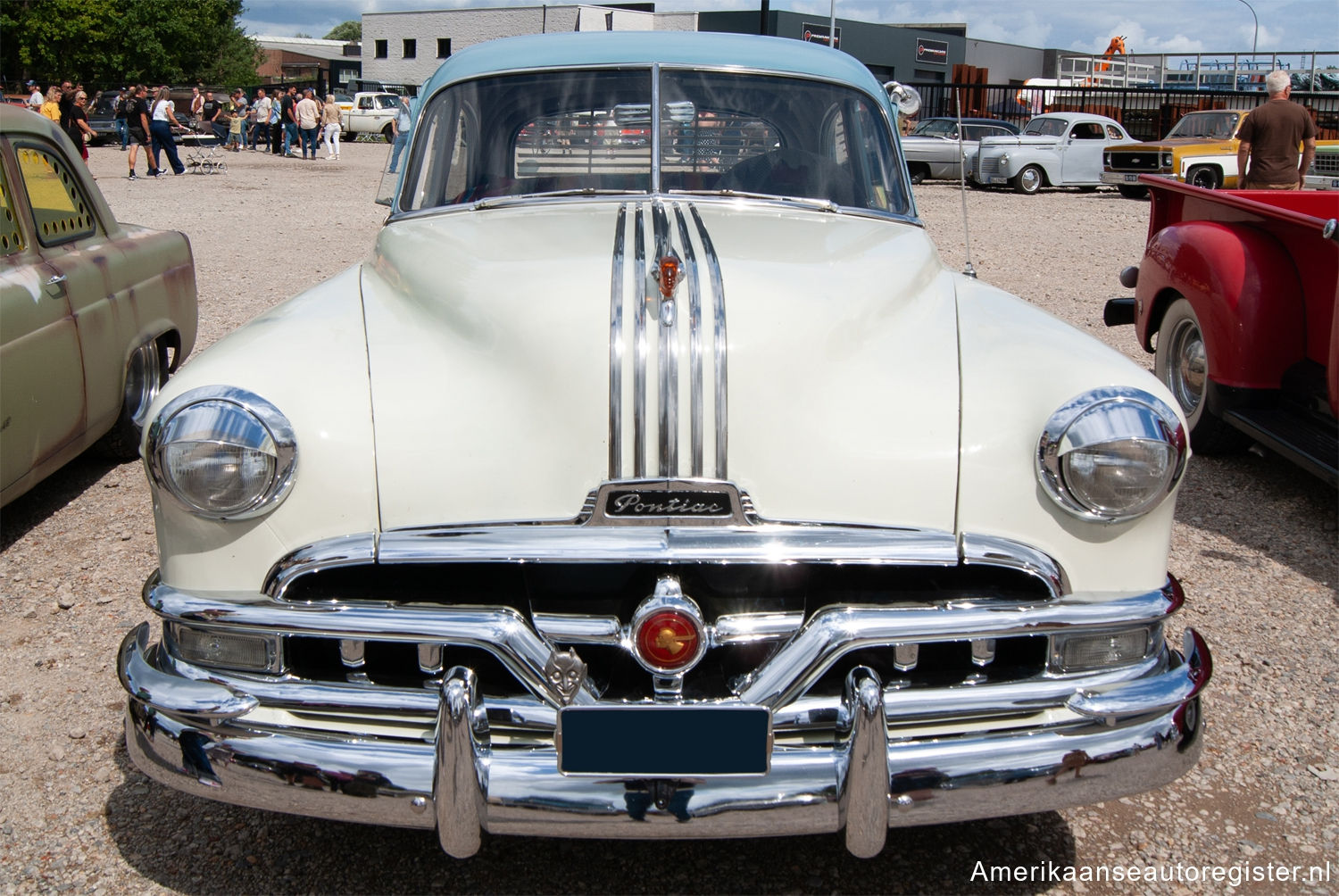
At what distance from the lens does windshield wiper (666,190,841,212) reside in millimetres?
3305

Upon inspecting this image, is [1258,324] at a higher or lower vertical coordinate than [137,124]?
lower

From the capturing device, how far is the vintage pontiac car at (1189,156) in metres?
17.9

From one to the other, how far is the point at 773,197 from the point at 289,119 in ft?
84.8

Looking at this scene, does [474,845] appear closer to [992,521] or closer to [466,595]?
[466,595]

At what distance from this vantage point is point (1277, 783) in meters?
2.84

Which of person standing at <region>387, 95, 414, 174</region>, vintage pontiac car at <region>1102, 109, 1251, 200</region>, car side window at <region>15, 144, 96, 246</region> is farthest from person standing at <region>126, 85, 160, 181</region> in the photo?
person standing at <region>387, 95, 414, 174</region>

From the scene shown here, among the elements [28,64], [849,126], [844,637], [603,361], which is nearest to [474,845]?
[844,637]

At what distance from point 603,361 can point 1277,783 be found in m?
1.95

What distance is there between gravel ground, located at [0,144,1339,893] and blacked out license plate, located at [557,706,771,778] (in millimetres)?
571

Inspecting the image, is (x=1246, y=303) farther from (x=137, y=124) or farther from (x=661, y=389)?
(x=137, y=124)

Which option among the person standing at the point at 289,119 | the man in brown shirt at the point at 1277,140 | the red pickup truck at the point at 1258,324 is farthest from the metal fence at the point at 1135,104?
the red pickup truck at the point at 1258,324

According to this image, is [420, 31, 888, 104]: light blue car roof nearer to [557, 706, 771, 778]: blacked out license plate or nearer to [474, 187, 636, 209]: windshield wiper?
[474, 187, 636, 209]: windshield wiper

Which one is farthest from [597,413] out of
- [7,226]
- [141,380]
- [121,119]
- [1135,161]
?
[121,119]

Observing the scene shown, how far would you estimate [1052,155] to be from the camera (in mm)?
19500
